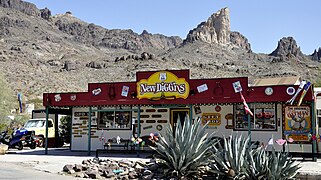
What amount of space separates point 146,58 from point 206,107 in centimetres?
8025

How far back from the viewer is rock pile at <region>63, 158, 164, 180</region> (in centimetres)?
1418

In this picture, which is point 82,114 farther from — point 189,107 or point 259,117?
point 259,117

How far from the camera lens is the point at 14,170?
1520cm

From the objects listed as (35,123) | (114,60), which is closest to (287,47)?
(114,60)

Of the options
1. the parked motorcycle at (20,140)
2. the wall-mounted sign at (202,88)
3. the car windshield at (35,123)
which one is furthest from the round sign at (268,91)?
the car windshield at (35,123)

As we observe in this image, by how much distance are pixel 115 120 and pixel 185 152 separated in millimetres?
10294

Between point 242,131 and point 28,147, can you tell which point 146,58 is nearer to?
point 28,147

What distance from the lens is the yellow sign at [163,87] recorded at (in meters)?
20.3

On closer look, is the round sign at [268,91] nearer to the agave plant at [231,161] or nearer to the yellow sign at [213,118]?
the yellow sign at [213,118]

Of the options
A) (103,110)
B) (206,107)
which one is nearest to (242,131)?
(206,107)

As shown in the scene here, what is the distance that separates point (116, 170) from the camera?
48.4ft

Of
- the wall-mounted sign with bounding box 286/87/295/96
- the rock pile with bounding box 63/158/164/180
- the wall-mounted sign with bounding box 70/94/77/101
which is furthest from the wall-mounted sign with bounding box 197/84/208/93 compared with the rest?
the wall-mounted sign with bounding box 70/94/77/101

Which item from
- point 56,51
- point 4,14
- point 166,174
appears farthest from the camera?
point 4,14

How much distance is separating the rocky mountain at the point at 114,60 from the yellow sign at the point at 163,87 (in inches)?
1902
